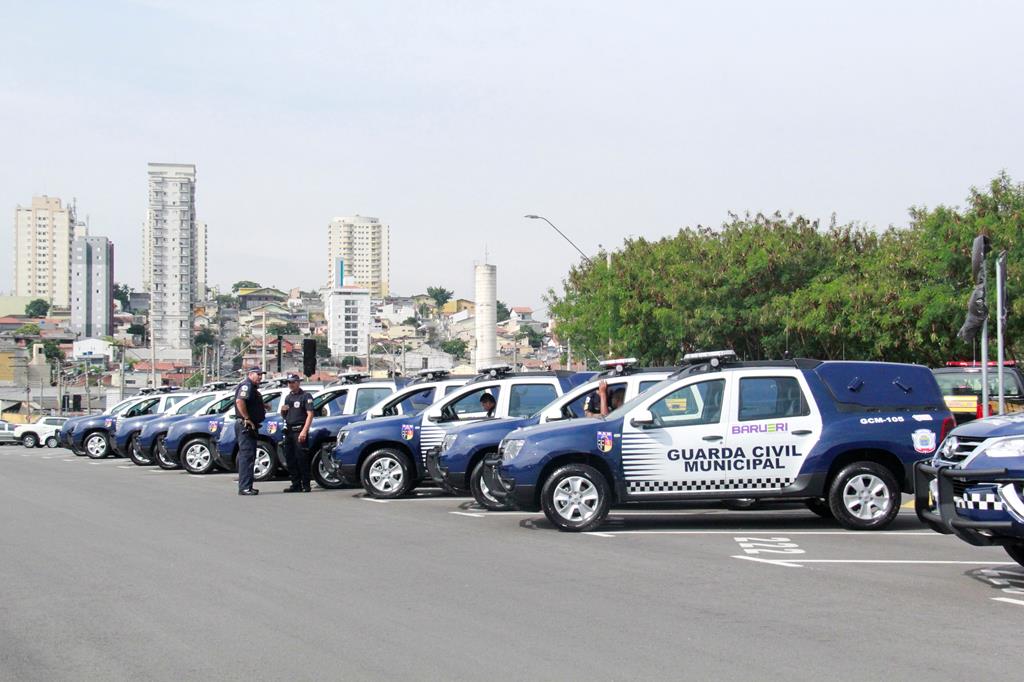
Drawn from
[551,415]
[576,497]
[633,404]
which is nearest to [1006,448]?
[633,404]

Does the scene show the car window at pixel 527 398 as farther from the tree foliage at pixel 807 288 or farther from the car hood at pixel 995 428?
the tree foliage at pixel 807 288

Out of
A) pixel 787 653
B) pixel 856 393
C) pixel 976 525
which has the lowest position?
pixel 787 653

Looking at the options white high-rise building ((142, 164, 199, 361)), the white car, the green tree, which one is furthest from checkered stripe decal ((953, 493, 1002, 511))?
white high-rise building ((142, 164, 199, 361))

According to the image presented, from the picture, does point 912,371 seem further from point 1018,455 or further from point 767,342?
point 767,342

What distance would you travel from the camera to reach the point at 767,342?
39.1 m

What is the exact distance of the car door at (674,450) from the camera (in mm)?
12508

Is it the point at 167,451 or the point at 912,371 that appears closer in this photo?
the point at 912,371

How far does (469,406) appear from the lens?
16.8 meters

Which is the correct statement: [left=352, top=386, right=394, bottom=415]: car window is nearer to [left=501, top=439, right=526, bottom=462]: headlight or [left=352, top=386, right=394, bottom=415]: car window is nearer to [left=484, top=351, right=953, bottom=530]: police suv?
[left=501, top=439, right=526, bottom=462]: headlight

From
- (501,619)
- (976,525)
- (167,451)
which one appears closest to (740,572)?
(976,525)

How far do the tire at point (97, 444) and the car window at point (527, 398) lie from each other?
18.9 metres

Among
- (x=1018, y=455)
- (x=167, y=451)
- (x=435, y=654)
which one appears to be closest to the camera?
(x=435, y=654)

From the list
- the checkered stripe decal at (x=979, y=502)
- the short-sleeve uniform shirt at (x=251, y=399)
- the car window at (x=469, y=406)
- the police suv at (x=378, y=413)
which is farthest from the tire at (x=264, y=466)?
the checkered stripe decal at (x=979, y=502)

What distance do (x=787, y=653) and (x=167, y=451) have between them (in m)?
18.9
